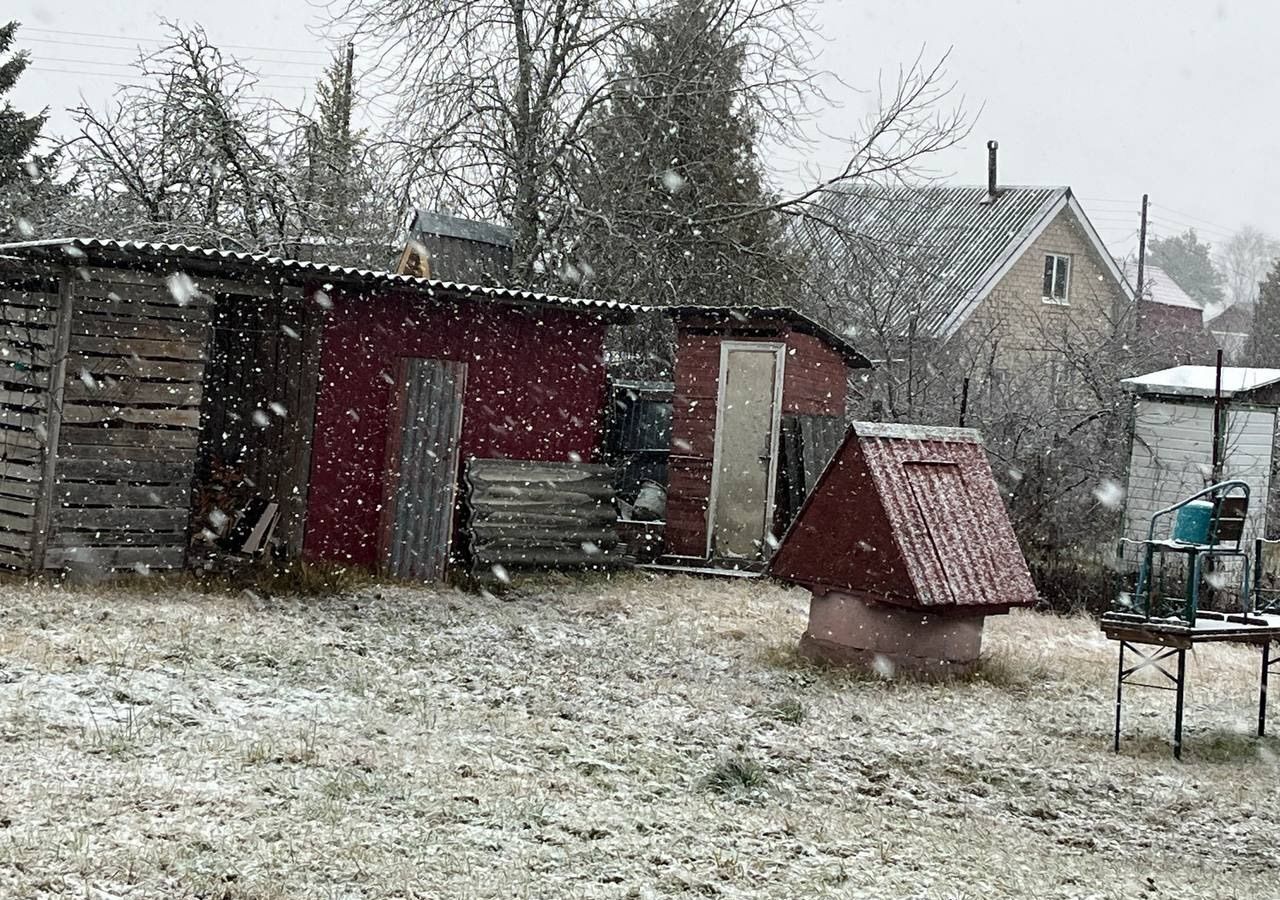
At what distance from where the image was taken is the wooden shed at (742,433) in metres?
15.7

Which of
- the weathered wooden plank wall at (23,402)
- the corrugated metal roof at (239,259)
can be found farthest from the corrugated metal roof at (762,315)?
the weathered wooden plank wall at (23,402)

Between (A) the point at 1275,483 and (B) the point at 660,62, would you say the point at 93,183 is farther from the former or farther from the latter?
(A) the point at 1275,483

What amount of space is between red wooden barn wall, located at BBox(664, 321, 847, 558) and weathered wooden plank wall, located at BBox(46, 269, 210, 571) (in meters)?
5.80

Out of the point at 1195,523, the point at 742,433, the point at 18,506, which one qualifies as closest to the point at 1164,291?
the point at 742,433

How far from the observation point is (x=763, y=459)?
15797 mm

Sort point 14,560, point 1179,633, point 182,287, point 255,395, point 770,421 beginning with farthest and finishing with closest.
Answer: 1. point 770,421
2. point 255,395
3. point 182,287
4. point 14,560
5. point 1179,633

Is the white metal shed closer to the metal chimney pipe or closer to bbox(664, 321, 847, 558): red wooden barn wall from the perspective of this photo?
bbox(664, 321, 847, 558): red wooden barn wall

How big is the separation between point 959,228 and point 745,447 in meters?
16.4

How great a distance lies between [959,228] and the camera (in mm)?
30438

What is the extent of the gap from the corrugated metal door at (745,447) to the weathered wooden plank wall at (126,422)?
6.10 m

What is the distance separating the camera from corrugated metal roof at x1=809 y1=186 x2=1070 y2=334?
90.3 feet

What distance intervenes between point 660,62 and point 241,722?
14323 mm

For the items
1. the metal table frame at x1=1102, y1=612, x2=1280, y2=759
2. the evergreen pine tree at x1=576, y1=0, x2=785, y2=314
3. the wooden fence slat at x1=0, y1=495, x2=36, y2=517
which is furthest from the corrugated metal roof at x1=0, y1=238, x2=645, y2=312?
the metal table frame at x1=1102, y1=612, x2=1280, y2=759

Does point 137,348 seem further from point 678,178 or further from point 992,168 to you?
point 992,168
